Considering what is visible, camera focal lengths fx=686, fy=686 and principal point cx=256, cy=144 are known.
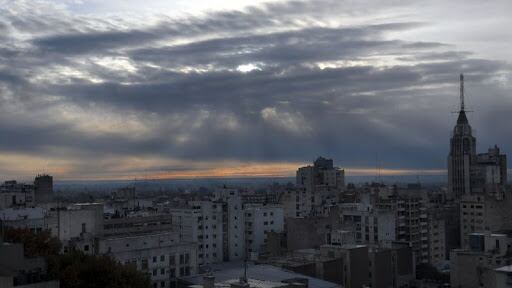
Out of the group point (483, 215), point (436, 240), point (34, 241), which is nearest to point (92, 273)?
point (34, 241)

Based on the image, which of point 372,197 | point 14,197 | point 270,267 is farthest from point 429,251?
point 14,197

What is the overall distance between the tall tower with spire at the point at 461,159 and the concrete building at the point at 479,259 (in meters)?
68.7

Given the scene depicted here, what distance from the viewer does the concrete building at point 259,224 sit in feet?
208

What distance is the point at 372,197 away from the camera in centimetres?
7344

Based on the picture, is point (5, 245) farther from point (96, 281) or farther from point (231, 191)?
point (231, 191)

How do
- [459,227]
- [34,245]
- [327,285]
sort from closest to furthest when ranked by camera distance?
[34,245], [327,285], [459,227]

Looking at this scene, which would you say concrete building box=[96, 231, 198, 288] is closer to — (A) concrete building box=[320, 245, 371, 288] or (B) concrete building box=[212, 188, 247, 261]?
(A) concrete building box=[320, 245, 371, 288]

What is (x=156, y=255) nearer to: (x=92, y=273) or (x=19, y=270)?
(x=92, y=273)

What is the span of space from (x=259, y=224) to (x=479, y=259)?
24.7 metres

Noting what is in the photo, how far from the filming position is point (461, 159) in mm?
114375

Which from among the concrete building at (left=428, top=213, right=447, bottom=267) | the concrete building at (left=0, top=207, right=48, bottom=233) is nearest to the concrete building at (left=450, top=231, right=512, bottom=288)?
the concrete building at (left=428, top=213, right=447, bottom=267)

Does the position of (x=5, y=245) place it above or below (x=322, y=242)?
above

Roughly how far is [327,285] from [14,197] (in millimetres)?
42811

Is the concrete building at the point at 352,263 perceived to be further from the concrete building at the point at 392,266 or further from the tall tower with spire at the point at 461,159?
the tall tower with spire at the point at 461,159
